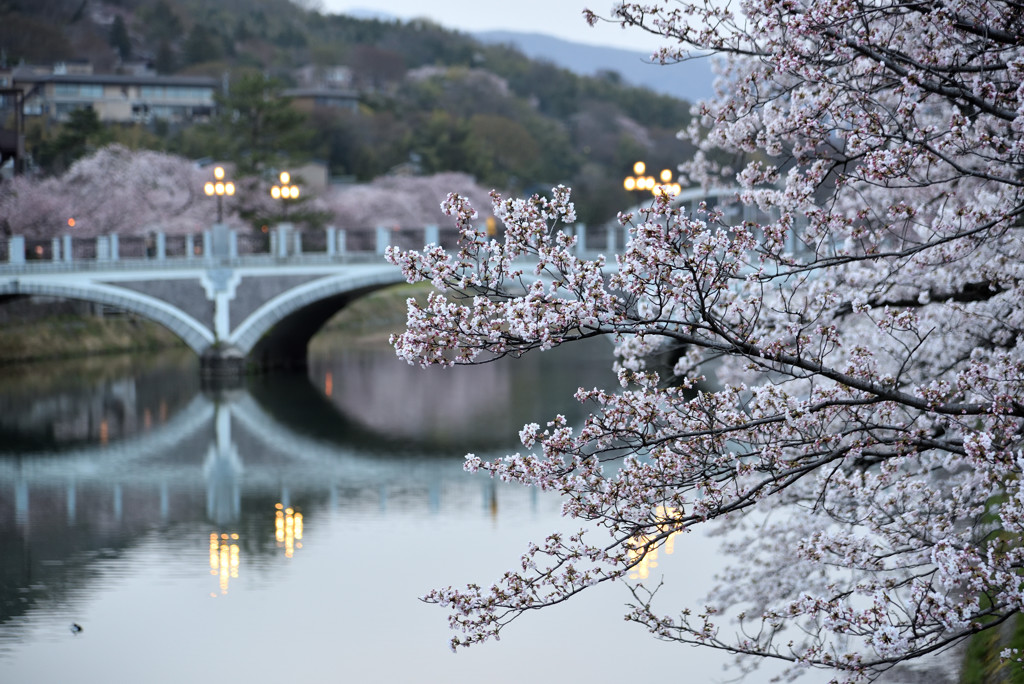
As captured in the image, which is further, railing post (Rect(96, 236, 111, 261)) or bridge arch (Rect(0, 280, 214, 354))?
railing post (Rect(96, 236, 111, 261))

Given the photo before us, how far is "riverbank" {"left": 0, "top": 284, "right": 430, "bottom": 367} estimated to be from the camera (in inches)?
1432

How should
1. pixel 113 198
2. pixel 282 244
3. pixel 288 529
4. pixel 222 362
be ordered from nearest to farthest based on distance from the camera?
pixel 288 529
pixel 222 362
pixel 282 244
pixel 113 198

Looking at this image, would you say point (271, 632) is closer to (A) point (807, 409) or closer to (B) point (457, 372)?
(A) point (807, 409)

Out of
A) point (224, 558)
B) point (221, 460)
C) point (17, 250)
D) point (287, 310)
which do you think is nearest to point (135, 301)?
point (17, 250)

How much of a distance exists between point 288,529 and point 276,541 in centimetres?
65

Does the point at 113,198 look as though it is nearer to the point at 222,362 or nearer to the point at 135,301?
the point at 135,301

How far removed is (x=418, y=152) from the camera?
63812 millimetres

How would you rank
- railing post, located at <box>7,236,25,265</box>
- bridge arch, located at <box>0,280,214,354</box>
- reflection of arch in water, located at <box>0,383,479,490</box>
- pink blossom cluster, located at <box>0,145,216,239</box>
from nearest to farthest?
reflection of arch in water, located at <box>0,383,479,490</box> → bridge arch, located at <box>0,280,214,354</box> → railing post, located at <box>7,236,25,265</box> → pink blossom cluster, located at <box>0,145,216,239</box>

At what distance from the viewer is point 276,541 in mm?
16656

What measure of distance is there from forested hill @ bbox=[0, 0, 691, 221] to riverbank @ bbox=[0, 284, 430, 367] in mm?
7971

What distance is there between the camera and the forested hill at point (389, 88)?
2527 inches

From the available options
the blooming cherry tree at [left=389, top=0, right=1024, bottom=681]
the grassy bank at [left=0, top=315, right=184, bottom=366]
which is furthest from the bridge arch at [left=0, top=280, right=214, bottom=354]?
the blooming cherry tree at [left=389, top=0, right=1024, bottom=681]

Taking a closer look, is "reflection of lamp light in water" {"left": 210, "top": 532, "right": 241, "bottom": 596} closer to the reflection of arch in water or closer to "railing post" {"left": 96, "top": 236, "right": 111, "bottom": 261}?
the reflection of arch in water

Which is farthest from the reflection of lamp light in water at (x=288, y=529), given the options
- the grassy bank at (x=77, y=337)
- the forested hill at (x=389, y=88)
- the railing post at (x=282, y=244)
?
the forested hill at (x=389, y=88)
